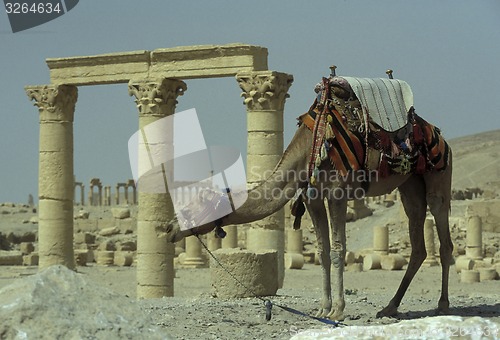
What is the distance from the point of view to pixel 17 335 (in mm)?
4562

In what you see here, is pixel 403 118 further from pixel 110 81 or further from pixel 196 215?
pixel 110 81

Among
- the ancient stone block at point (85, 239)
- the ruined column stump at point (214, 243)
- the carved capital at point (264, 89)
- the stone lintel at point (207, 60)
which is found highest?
the stone lintel at point (207, 60)

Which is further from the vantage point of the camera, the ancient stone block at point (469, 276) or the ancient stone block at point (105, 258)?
the ancient stone block at point (105, 258)

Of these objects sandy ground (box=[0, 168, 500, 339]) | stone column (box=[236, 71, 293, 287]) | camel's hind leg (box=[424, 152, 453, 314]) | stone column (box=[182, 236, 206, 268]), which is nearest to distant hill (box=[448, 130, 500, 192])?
sandy ground (box=[0, 168, 500, 339])

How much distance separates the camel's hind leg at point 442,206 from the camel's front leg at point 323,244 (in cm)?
133

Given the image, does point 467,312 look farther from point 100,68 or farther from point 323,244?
point 100,68

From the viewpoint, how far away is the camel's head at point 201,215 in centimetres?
970

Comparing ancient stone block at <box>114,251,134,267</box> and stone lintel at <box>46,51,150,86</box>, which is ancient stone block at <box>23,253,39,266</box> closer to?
ancient stone block at <box>114,251,134,267</box>

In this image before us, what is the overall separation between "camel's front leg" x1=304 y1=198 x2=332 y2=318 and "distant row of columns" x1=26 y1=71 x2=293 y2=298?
23.4 feet

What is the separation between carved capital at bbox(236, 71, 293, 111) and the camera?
17.7 meters

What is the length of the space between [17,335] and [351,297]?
938 cm

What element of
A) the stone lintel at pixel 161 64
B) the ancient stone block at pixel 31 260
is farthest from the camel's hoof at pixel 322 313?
the ancient stone block at pixel 31 260

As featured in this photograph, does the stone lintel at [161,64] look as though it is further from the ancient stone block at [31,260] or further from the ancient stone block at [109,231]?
the ancient stone block at [109,231]

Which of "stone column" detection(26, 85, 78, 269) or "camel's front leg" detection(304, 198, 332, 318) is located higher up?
"stone column" detection(26, 85, 78, 269)
